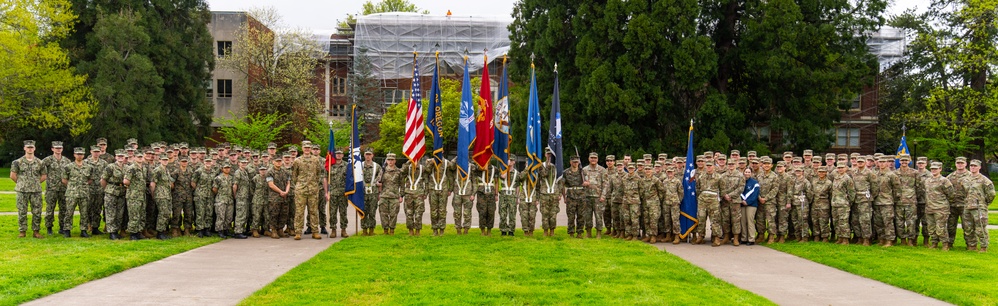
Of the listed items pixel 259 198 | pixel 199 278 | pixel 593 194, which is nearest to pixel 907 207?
pixel 593 194

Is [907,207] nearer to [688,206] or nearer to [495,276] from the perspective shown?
[688,206]

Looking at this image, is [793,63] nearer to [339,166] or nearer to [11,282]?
[339,166]

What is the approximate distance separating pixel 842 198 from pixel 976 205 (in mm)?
2147

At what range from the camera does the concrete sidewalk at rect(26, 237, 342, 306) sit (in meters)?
9.16

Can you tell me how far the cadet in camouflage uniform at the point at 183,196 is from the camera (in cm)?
1534

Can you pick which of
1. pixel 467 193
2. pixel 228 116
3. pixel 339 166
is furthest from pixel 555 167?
pixel 228 116

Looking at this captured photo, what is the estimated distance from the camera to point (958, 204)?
14.6 meters

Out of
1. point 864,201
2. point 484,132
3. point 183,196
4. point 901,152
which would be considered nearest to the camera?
point 864,201

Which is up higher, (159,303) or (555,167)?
(555,167)

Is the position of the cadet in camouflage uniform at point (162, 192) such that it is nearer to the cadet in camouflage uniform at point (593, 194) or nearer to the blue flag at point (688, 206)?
the cadet in camouflage uniform at point (593, 194)

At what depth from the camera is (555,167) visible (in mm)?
16172

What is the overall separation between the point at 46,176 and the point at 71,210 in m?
0.83

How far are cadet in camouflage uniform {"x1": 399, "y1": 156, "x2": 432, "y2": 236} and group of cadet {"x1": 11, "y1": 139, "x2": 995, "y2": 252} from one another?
0.08ft

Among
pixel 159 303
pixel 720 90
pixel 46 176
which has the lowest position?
pixel 159 303
